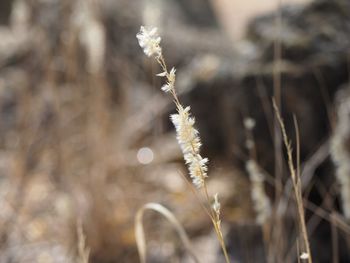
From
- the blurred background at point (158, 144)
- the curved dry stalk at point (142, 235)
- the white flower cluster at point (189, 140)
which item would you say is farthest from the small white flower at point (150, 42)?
the blurred background at point (158, 144)

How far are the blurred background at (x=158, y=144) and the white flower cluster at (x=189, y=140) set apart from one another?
101 centimetres

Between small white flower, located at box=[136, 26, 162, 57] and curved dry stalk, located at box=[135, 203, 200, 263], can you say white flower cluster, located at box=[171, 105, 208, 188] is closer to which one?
small white flower, located at box=[136, 26, 162, 57]

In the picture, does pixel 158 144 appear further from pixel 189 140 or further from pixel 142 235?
pixel 189 140

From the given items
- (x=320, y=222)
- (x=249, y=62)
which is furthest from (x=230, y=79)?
(x=320, y=222)

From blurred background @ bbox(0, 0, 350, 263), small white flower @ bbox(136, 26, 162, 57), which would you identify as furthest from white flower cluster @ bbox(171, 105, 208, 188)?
blurred background @ bbox(0, 0, 350, 263)

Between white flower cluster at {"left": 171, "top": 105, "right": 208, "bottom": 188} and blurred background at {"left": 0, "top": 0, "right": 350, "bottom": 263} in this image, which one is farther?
blurred background at {"left": 0, "top": 0, "right": 350, "bottom": 263}

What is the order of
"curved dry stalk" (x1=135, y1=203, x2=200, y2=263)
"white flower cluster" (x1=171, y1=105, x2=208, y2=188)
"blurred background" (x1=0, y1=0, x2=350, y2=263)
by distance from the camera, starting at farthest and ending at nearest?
"blurred background" (x1=0, y1=0, x2=350, y2=263) < "curved dry stalk" (x1=135, y1=203, x2=200, y2=263) < "white flower cluster" (x1=171, y1=105, x2=208, y2=188)

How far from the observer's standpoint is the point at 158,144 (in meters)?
2.41

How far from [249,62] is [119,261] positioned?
94cm

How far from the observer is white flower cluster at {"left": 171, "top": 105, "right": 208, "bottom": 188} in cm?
66

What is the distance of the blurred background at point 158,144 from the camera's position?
194cm

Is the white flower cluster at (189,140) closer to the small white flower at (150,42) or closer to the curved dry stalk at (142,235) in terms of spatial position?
the small white flower at (150,42)

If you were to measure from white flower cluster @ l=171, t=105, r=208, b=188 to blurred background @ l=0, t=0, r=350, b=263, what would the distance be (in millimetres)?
1006

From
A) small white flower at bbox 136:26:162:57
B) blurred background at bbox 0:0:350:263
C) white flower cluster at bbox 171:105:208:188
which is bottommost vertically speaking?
white flower cluster at bbox 171:105:208:188
